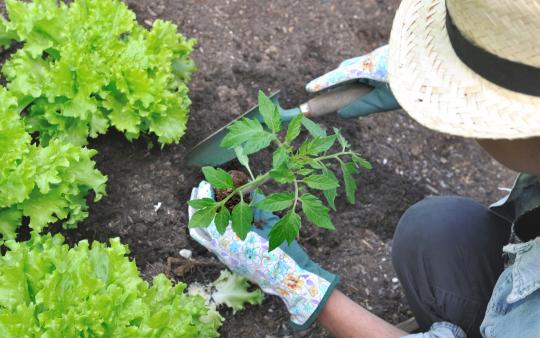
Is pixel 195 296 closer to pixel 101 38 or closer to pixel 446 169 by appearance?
pixel 101 38

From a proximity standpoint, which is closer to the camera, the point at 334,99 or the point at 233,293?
the point at 233,293

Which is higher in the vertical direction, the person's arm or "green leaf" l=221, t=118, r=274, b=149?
"green leaf" l=221, t=118, r=274, b=149

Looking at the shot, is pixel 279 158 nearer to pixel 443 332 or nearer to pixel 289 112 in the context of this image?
pixel 443 332

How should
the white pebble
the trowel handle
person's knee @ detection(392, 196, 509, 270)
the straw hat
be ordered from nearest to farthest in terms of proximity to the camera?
the straw hat, person's knee @ detection(392, 196, 509, 270), the white pebble, the trowel handle

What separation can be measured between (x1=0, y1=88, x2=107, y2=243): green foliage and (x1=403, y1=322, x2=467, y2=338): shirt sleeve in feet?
3.80

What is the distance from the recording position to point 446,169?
118 inches

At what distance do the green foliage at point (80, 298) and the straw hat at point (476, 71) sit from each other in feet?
3.03

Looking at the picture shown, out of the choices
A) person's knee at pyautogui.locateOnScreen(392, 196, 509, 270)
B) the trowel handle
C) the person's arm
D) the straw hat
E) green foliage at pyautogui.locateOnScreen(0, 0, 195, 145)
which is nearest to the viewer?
the straw hat

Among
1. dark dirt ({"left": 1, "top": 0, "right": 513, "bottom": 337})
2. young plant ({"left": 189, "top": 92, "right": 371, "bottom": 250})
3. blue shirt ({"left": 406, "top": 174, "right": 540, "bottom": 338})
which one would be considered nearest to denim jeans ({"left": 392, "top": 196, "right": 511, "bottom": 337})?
blue shirt ({"left": 406, "top": 174, "right": 540, "bottom": 338})

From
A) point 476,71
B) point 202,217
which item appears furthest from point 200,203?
point 476,71

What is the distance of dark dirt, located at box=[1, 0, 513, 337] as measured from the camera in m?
2.39

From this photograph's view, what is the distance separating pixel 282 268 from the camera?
2.02 meters

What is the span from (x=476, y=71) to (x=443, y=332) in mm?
782

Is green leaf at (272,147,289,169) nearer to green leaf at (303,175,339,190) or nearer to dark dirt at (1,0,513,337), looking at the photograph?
green leaf at (303,175,339,190)
